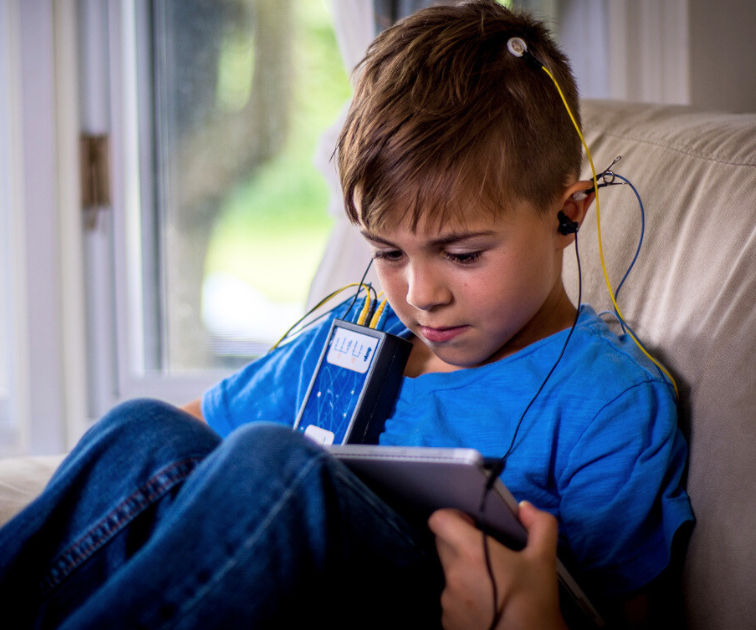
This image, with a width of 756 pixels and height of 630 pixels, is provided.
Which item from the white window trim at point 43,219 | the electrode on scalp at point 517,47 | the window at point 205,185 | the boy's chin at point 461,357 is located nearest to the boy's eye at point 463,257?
the boy's chin at point 461,357

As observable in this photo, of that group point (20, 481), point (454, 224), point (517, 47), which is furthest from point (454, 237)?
point (20, 481)

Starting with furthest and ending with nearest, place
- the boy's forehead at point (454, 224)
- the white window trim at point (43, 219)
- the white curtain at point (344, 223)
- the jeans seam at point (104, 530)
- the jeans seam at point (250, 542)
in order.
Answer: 1. the white window trim at point (43, 219)
2. the white curtain at point (344, 223)
3. the boy's forehead at point (454, 224)
4. the jeans seam at point (104, 530)
5. the jeans seam at point (250, 542)

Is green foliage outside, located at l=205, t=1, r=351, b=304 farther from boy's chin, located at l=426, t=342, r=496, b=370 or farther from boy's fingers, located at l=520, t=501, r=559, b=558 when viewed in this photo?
boy's fingers, located at l=520, t=501, r=559, b=558

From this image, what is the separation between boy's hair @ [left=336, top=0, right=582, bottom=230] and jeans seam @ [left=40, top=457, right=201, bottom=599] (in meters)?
0.34

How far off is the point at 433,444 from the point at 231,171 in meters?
1.21

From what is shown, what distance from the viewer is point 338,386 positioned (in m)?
0.87

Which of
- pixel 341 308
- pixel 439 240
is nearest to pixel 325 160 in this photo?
pixel 341 308

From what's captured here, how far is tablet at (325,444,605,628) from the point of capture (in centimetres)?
51

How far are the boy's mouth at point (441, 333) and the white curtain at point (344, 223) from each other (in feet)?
2.51

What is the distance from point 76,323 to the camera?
5.69 ft

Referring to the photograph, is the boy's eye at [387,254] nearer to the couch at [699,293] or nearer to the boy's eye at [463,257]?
the boy's eye at [463,257]

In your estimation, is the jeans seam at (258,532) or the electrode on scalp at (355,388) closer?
the jeans seam at (258,532)

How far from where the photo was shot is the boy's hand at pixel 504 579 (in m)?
0.56

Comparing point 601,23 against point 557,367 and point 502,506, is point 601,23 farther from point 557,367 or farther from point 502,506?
point 502,506
